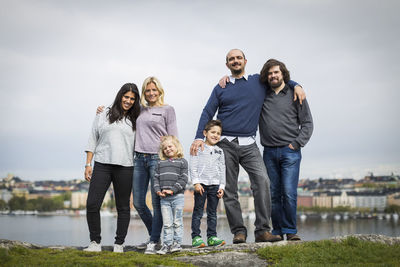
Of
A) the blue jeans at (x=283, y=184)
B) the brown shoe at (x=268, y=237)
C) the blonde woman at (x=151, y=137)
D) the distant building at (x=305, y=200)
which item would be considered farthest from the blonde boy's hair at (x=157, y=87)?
the distant building at (x=305, y=200)

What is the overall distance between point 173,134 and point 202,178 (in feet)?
2.65

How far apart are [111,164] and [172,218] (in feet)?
3.85

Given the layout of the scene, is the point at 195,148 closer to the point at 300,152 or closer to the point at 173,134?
the point at 173,134

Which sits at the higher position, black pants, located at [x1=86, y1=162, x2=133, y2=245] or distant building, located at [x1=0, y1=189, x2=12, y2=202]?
black pants, located at [x1=86, y1=162, x2=133, y2=245]

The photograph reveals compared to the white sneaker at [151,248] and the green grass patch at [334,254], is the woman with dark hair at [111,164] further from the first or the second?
the green grass patch at [334,254]

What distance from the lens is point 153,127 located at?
254 inches

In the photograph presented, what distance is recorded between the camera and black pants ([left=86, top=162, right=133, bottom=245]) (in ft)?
20.4

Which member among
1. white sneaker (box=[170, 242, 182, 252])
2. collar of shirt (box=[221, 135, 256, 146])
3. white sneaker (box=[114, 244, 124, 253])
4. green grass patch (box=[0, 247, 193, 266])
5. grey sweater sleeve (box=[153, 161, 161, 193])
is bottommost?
white sneaker (box=[114, 244, 124, 253])

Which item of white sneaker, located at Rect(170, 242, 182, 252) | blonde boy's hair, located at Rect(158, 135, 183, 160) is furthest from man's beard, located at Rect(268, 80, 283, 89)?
white sneaker, located at Rect(170, 242, 182, 252)

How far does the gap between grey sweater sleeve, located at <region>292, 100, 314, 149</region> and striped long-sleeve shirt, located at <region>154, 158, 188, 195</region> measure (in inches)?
70.4

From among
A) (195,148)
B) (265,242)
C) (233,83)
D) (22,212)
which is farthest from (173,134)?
(22,212)

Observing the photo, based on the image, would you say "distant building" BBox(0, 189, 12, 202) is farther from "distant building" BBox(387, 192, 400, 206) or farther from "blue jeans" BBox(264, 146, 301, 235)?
"blue jeans" BBox(264, 146, 301, 235)

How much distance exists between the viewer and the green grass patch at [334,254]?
5.14 m

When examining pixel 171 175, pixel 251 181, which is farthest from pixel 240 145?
pixel 171 175
